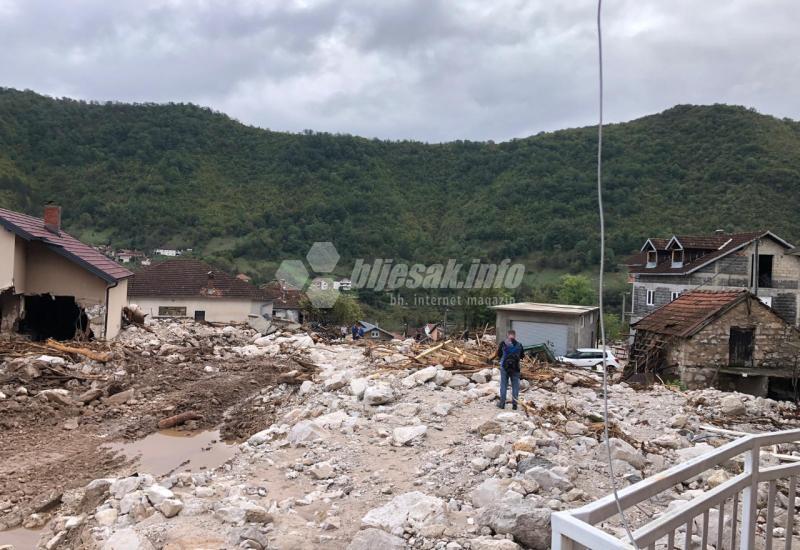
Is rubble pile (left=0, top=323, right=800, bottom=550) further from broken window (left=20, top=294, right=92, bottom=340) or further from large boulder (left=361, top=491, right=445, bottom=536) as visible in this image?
broken window (left=20, top=294, right=92, bottom=340)

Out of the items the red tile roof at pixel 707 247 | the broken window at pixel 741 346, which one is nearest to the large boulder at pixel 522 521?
the broken window at pixel 741 346

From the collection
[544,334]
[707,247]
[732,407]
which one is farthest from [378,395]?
[707,247]

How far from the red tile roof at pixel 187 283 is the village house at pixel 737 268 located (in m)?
21.7

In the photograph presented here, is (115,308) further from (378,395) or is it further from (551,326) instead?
(551,326)

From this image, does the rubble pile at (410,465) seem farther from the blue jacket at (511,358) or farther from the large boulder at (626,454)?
the blue jacket at (511,358)

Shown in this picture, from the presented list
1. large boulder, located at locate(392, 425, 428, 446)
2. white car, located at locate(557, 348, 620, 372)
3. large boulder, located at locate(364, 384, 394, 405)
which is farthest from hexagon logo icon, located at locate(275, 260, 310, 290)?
large boulder, located at locate(392, 425, 428, 446)

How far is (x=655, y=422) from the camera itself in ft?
27.9

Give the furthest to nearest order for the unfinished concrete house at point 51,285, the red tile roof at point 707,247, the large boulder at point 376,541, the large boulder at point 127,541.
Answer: the red tile roof at point 707,247 < the unfinished concrete house at point 51,285 < the large boulder at point 127,541 < the large boulder at point 376,541

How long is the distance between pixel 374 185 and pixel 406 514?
6254 cm

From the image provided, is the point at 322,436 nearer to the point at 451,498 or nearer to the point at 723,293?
the point at 451,498

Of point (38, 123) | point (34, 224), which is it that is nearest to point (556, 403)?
point (34, 224)

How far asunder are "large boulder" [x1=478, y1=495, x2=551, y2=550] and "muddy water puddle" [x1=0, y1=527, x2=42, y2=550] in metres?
4.39

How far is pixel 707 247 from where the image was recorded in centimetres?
2677

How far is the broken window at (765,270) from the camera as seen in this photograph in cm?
2530
